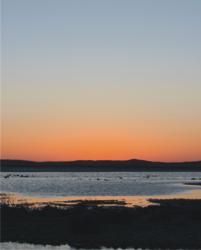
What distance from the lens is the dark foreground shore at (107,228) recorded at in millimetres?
28641

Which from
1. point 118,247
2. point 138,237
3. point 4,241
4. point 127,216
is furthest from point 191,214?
point 4,241

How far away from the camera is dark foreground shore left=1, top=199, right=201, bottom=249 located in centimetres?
2864

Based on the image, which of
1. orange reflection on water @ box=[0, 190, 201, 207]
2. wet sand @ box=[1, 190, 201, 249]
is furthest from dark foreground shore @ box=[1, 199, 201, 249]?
orange reflection on water @ box=[0, 190, 201, 207]

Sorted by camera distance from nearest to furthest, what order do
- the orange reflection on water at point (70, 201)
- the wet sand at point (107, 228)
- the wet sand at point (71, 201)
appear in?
the wet sand at point (107, 228)
the wet sand at point (71, 201)
the orange reflection on water at point (70, 201)

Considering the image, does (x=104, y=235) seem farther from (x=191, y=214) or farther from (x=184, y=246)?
(x=191, y=214)

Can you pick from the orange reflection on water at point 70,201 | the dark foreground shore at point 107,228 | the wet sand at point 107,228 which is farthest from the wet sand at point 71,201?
the wet sand at point 107,228

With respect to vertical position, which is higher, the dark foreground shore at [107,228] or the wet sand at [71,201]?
the wet sand at [71,201]

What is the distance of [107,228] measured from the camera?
3306cm

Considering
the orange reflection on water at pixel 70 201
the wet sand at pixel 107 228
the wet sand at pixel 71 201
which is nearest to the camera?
the wet sand at pixel 107 228

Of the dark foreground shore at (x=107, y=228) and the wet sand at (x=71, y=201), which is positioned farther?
the wet sand at (x=71, y=201)

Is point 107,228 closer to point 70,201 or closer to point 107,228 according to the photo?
point 107,228

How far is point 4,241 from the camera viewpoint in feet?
97.5

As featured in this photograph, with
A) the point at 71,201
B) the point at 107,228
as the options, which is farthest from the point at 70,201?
the point at 107,228

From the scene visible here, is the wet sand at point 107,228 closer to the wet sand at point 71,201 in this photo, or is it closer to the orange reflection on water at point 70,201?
the wet sand at point 71,201
